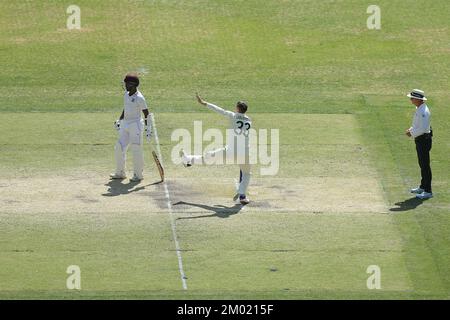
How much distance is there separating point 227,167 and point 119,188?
9.08 feet

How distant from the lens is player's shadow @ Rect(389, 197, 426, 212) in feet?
81.6

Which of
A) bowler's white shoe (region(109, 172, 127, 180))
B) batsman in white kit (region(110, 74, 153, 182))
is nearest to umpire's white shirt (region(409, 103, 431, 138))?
batsman in white kit (region(110, 74, 153, 182))

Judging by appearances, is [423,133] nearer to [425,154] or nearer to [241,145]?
[425,154]

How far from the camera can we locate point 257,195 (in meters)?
25.6

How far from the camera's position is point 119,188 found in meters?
25.9

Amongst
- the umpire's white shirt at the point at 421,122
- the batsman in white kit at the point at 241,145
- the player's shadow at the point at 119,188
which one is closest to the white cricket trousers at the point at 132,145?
the player's shadow at the point at 119,188

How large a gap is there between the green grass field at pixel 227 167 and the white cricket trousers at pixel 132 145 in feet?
1.38

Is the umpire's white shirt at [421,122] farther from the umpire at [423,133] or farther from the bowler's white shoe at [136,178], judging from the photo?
the bowler's white shoe at [136,178]

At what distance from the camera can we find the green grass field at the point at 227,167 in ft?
71.7

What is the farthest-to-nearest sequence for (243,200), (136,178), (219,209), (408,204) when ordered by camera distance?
(136,178) → (408,204) → (243,200) → (219,209)

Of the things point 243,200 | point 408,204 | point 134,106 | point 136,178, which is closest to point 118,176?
point 136,178

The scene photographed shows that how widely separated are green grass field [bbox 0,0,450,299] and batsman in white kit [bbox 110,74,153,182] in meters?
0.44

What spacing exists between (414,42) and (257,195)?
1278 centimetres

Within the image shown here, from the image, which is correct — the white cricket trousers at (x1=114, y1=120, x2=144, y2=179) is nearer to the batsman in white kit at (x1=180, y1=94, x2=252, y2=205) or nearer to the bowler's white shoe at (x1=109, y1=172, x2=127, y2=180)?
the bowler's white shoe at (x1=109, y1=172, x2=127, y2=180)
